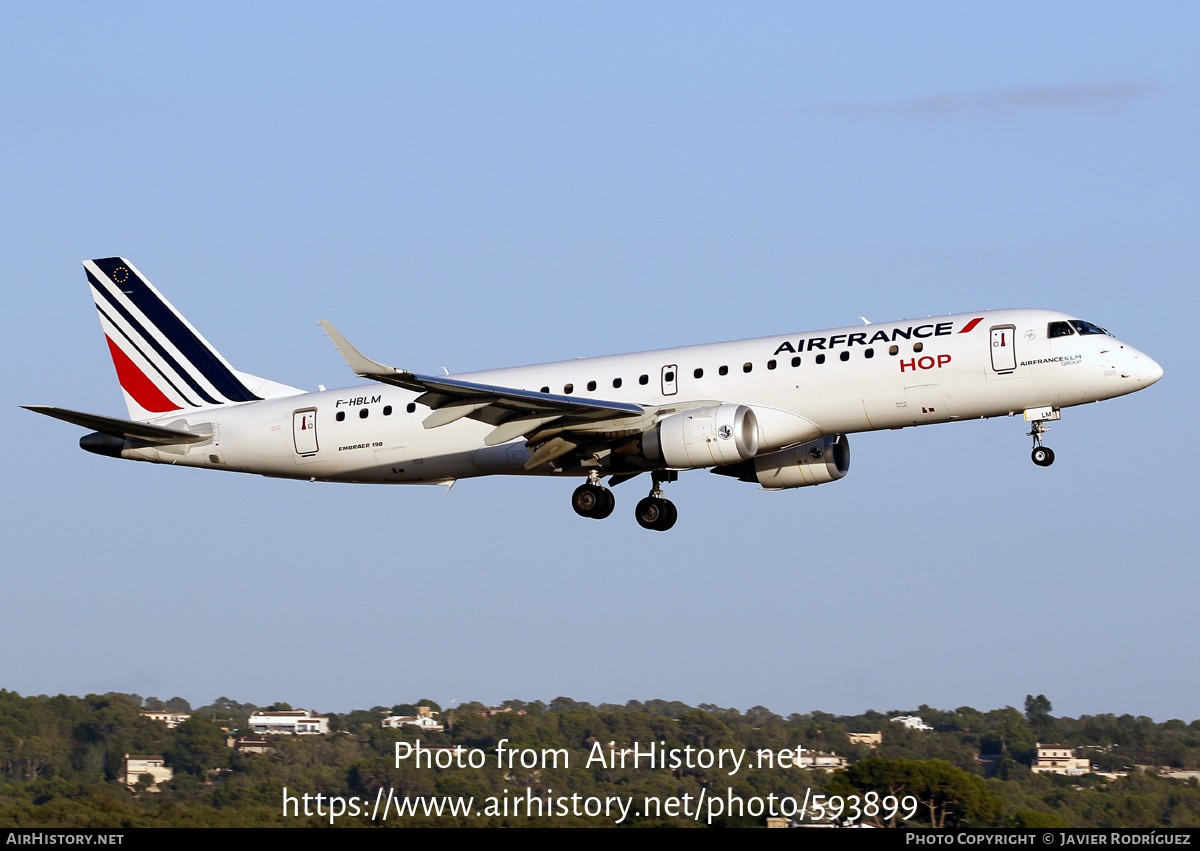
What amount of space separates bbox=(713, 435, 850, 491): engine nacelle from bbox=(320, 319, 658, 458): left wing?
4.93 meters

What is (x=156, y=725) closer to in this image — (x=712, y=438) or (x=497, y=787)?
(x=497, y=787)

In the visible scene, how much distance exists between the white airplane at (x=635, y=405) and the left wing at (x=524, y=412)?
67mm

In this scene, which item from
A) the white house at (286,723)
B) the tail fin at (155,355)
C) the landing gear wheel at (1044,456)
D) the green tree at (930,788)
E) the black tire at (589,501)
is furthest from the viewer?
the white house at (286,723)

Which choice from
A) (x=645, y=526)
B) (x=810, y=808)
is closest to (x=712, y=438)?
(x=645, y=526)

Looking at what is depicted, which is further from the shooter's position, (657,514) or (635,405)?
(657,514)

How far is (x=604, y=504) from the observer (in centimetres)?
4756

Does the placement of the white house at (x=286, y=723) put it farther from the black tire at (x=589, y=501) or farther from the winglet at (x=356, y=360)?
the winglet at (x=356, y=360)

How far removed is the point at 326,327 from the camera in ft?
129

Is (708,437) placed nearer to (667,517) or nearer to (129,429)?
(667,517)

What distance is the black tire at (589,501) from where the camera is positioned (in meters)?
47.4

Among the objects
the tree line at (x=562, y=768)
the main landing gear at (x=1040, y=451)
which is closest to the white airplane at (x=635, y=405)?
the main landing gear at (x=1040, y=451)

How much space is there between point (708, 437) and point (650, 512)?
594 cm

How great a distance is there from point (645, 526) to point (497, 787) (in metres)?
13.8

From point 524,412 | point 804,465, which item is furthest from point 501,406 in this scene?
point 804,465
